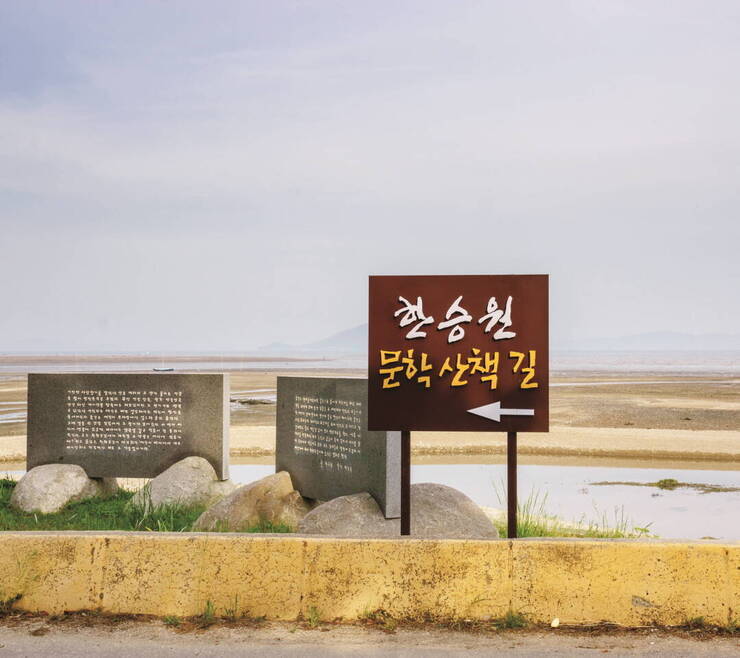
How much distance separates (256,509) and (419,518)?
2.22 meters

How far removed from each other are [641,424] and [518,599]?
21.1 m

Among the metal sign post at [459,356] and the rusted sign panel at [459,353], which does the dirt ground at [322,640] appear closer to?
the metal sign post at [459,356]

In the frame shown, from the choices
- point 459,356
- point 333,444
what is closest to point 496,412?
Answer: point 459,356

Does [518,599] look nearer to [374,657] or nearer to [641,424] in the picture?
[374,657]

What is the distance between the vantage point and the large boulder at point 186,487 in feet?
38.2

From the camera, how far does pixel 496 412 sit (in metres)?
6.32

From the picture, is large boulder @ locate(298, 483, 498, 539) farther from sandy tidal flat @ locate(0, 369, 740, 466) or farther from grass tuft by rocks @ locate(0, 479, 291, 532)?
sandy tidal flat @ locate(0, 369, 740, 466)

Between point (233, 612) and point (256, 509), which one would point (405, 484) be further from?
point (256, 509)

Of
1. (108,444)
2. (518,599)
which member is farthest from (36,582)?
(108,444)

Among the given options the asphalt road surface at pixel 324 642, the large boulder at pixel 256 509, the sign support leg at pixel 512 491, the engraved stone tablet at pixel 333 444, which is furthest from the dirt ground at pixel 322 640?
the large boulder at pixel 256 509

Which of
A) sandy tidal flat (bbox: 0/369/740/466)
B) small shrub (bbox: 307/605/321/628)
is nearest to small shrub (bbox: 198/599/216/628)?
small shrub (bbox: 307/605/321/628)

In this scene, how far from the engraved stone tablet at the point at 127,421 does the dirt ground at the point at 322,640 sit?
6.74 m

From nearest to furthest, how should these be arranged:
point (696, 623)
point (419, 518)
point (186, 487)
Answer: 1. point (696, 623)
2. point (419, 518)
3. point (186, 487)

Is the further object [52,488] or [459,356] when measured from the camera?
[52,488]
